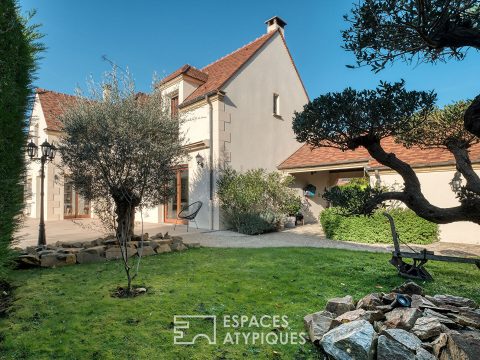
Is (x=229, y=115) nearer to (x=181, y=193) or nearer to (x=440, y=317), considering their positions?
(x=181, y=193)

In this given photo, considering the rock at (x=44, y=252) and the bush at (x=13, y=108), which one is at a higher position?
the bush at (x=13, y=108)

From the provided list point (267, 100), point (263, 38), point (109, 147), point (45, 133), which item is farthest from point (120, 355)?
point (45, 133)

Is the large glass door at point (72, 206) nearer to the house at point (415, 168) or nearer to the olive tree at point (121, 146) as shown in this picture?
the olive tree at point (121, 146)

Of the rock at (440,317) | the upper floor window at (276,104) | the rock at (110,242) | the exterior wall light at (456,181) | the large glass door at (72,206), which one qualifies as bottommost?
the rock at (440,317)

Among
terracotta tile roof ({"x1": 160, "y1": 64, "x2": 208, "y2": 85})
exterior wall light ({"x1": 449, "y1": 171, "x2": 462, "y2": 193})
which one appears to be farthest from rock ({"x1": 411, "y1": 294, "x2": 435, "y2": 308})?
terracotta tile roof ({"x1": 160, "y1": 64, "x2": 208, "y2": 85})

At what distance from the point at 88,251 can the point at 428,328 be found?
6196 mm

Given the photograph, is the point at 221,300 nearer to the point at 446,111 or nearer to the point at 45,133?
the point at 446,111

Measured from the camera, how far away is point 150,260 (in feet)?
20.4

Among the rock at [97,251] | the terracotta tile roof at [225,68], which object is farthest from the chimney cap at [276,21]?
the rock at [97,251]

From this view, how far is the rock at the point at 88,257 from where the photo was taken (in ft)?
19.5

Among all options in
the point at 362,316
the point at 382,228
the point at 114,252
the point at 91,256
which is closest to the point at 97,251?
the point at 91,256

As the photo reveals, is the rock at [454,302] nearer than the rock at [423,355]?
No

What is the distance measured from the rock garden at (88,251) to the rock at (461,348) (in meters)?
4.00

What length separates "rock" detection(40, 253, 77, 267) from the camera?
5.58 meters
